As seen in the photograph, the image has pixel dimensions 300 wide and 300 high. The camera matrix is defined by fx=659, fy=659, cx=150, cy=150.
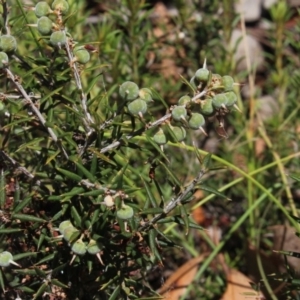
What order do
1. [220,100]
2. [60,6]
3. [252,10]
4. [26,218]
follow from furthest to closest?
[252,10], [26,218], [60,6], [220,100]

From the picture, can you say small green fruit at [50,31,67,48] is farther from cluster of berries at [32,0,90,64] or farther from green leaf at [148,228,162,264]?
green leaf at [148,228,162,264]

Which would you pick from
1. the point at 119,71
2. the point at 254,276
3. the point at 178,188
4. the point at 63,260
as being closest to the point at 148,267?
the point at 63,260

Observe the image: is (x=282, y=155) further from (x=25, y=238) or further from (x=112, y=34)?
(x=25, y=238)

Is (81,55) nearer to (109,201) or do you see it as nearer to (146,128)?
(146,128)

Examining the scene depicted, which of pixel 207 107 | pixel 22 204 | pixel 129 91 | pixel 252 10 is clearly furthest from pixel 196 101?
pixel 252 10

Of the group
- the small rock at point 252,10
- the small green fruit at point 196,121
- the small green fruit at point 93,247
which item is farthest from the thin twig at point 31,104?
the small rock at point 252,10

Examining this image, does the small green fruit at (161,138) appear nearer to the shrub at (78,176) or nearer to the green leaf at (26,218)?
the shrub at (78,176)

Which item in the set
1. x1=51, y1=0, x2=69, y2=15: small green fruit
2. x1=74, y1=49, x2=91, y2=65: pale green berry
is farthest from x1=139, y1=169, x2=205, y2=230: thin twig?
x1=51, y1=0, x2=69, y2=15: small green fruit
